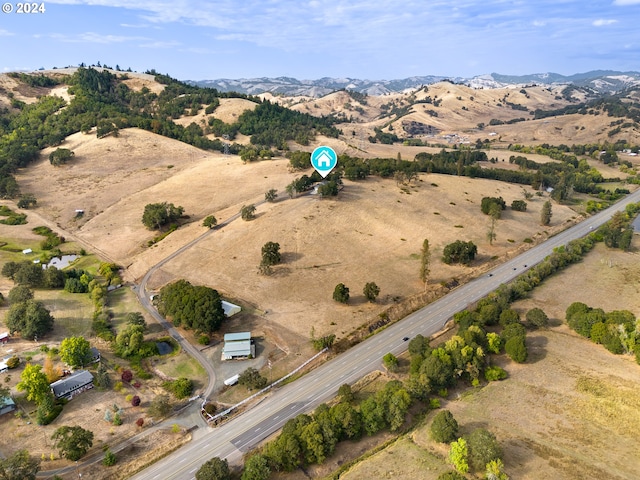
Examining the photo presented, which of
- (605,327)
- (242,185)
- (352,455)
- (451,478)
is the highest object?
(242,185)

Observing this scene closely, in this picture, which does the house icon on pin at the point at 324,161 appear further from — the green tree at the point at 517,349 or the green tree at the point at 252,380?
the green tree at the point at 517,349

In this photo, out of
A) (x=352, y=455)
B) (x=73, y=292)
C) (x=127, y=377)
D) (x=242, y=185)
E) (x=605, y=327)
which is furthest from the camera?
(x=242, y=185)

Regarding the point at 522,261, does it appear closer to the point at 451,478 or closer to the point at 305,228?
the point at 305,228

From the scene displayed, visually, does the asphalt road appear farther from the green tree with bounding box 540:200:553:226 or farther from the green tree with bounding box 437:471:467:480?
the green tree with bounding box 540:200:553:226

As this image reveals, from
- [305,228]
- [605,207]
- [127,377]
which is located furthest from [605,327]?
[605,207]

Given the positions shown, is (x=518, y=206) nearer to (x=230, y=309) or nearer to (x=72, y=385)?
(x=230, y=309)

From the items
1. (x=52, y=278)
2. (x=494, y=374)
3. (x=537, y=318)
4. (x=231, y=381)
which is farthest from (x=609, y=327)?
(x=52, y=278)
